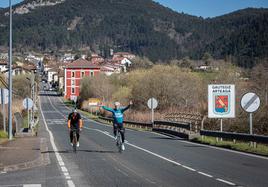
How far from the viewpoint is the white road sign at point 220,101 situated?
30344 mm

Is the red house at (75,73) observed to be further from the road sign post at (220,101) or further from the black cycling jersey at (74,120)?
the black cycling jersey at (74,120)

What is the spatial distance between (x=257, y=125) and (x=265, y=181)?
1909cm

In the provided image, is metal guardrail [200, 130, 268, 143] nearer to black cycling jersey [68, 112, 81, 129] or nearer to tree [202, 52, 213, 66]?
black cycling jersey [68, 112, 81, 129]

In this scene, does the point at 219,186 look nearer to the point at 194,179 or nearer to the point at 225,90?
the point at 194,179

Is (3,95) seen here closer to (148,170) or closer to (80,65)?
(148,170)

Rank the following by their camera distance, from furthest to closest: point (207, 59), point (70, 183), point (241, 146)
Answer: point (207, 59) < point (241, 146) < point (70, 183)

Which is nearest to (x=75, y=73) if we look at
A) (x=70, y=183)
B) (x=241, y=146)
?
(x=241, y=146)

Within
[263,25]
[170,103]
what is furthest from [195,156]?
[263,25]

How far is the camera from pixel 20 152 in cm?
2175

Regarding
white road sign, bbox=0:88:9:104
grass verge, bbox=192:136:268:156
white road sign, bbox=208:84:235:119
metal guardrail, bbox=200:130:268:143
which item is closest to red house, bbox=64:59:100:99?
white road sign, bbox=0:88:9:104

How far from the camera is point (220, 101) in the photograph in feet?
100

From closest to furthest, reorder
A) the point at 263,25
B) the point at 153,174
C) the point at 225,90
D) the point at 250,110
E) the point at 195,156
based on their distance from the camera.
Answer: the point at 153,174, the point at 195,156, the point at 250,110, the point at 225,90, the point at 263,25

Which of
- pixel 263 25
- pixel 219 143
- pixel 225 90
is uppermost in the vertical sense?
pixel 263 25

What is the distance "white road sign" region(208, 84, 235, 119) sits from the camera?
3034cm
